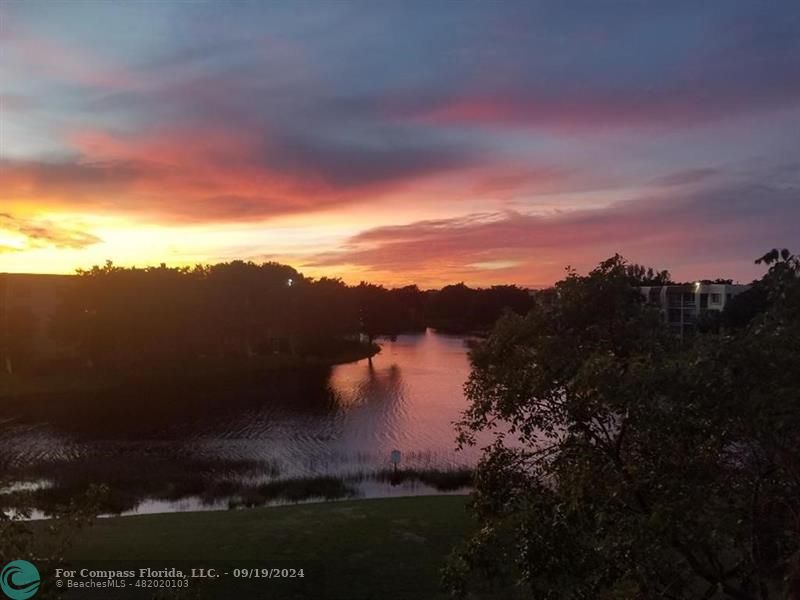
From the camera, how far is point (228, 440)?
4678cm

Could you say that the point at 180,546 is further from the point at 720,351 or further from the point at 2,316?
the point at 2,316

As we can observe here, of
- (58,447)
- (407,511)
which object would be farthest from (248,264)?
(407,511)

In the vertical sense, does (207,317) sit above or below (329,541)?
above

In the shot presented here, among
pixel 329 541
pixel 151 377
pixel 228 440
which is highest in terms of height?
pixel 329 541

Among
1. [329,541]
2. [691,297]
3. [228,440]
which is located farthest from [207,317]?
[691,297]

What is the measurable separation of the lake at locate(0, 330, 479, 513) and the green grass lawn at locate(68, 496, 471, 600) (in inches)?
381

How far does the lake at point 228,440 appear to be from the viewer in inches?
1356

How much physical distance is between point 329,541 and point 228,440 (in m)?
29.7

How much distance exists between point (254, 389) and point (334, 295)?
139 feet

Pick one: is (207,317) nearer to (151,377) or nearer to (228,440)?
(151,377)

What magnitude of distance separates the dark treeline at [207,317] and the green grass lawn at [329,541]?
3400 centimetres

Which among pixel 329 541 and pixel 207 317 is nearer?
pixel 329 541

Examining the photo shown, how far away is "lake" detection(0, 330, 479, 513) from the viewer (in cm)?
3444

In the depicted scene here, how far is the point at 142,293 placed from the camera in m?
80.1
